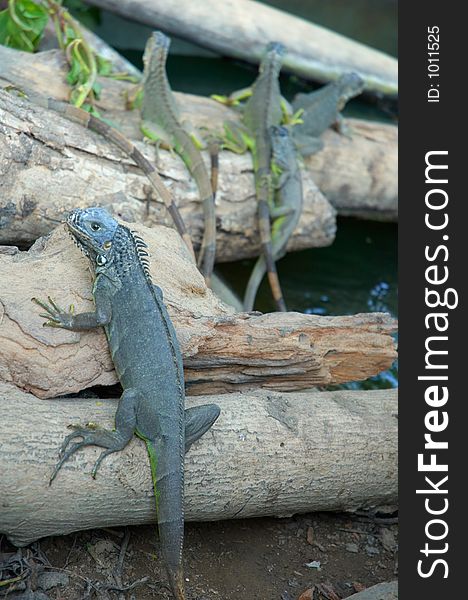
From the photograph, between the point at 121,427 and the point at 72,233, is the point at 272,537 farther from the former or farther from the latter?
the point at 72,233

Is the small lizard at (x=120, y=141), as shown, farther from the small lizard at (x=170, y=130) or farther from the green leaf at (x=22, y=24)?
the green leaf at (x=22, y=24)

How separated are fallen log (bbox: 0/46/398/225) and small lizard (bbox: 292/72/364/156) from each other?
0.10 metres

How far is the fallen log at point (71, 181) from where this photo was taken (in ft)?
14.0

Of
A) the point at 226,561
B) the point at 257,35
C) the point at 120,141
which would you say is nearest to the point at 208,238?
the point at 120,141

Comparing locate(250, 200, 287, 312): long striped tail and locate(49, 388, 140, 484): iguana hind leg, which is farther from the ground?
locate(250, 200, 287, 312): long striped tail

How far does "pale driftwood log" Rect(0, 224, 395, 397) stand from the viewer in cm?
321

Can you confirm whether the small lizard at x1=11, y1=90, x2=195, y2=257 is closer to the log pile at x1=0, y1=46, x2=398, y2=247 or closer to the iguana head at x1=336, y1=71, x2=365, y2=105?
the log pile at x1=0, y1=46, x2=398, y2=247

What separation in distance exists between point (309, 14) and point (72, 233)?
847cm

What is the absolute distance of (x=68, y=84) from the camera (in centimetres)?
517

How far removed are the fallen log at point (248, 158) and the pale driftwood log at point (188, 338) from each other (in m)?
1.15

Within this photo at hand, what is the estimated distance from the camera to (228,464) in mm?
3291

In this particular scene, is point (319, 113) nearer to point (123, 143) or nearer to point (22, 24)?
point (123, 143)

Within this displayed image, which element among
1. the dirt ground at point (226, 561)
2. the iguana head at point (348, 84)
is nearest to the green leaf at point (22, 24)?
the iguana head at point (348, 84)

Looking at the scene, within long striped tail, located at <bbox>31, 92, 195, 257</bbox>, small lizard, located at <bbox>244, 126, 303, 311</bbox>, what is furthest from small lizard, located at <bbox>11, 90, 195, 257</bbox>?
small lizard, located at <bbox>244, 126, 303, 311</bbox>
